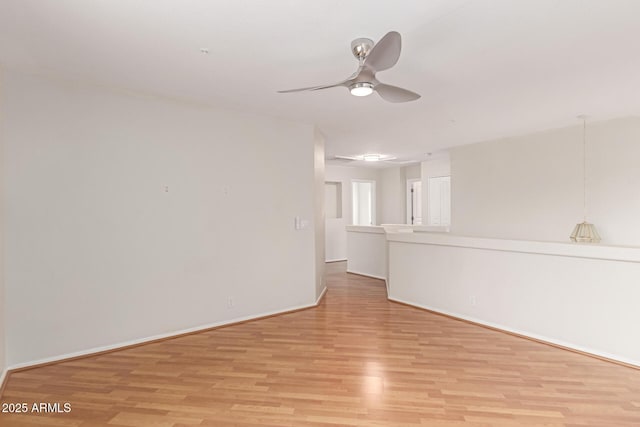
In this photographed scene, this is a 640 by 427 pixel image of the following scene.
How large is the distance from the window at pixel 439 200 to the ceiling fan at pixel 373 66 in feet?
19.3

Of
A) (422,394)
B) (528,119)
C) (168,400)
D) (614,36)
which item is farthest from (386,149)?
(168,400)

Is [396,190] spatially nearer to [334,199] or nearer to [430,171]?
[430,171]

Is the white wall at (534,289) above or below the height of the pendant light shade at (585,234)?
below

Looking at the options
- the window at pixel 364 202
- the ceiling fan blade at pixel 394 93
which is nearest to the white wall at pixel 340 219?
the window at pixel 364 202

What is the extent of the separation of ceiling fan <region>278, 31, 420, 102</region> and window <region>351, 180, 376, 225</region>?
23.8 ft

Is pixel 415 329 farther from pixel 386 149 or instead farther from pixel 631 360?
pixel 386 149

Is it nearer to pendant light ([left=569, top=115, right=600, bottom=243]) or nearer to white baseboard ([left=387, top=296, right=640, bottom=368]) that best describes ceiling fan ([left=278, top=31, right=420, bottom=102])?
white baseboard ([left=387, top=296, right=640, bottom=368])

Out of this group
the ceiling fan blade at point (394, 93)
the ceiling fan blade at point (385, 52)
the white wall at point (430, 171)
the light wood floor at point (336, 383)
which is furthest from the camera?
the white wall at point (430, 171)

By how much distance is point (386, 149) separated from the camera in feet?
21.6

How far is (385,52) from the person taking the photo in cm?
195

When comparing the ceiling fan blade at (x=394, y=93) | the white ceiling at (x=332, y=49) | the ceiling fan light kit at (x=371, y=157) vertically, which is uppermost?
the white ceiling at (x=332, y=49)

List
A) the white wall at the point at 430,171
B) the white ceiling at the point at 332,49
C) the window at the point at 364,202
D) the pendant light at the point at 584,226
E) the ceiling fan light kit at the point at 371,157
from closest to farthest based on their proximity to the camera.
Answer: the white ceiling at the point at 332,49 < the pendant light at the point at 584,226 < the ceiling fan light kit at the point at 371,157 < the white wall at the point at 430,171 < the window at the point at 364,202

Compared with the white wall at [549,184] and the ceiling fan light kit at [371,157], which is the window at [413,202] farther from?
the white wall at [549,184]

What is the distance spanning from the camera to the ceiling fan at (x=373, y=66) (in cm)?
190
